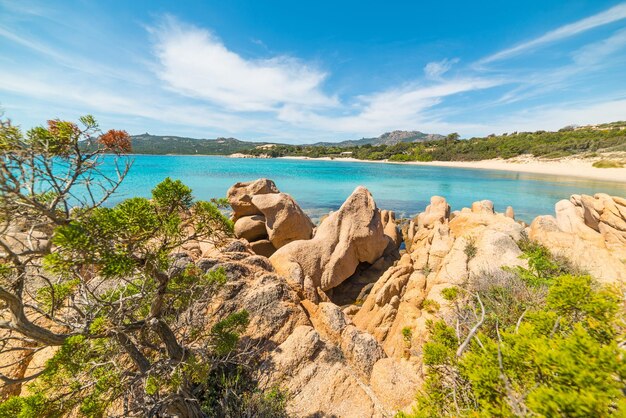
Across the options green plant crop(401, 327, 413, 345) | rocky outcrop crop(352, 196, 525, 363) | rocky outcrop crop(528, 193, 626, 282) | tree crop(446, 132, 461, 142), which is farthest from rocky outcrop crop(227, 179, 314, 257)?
tree crop(446, 132, 461, 142)

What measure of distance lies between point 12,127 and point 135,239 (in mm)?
1701

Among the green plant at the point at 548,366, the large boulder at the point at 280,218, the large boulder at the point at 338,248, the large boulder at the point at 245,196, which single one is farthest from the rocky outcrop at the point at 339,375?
the large boulder at the point at 245,196

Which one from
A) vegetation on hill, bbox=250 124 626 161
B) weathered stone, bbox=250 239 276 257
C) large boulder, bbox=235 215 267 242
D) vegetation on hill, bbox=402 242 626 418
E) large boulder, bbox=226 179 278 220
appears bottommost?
weathered stone, bbox=250 239 276 257

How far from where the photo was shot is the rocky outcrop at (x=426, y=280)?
8.15 meters

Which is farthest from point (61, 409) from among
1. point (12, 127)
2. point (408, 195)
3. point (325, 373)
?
point (408, 195)

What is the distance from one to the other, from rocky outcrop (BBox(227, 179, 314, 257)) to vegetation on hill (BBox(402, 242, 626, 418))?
1096 centimetres

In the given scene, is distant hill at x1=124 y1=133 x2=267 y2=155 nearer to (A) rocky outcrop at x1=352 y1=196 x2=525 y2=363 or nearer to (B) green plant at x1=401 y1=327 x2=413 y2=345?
(A) rocky outcrop at x1=352 y1=196 x2=525 y2=363

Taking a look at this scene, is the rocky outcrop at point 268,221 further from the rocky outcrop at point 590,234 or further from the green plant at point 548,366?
the rocky outcrop at point 590,234

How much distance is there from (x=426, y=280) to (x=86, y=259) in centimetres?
1073

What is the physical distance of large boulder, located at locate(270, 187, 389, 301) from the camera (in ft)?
36.6

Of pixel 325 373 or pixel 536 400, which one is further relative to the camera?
pixel 325 373

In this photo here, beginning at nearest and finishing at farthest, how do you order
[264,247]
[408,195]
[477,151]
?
[264,247], [408,195], [477,151]

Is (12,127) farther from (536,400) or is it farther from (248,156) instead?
(248,156)

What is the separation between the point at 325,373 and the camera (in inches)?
226
